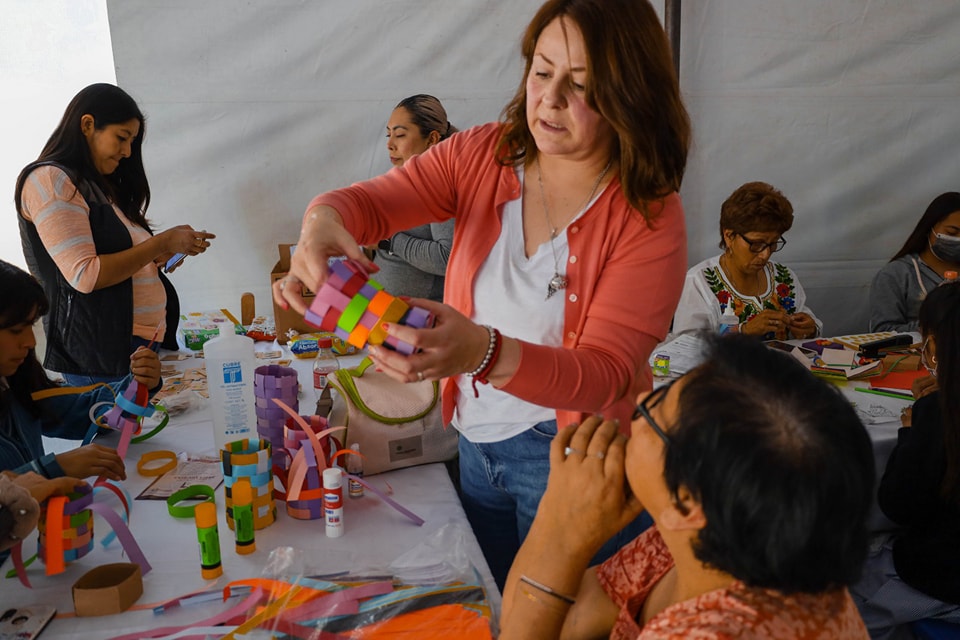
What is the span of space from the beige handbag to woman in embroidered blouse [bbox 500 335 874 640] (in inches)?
34.3

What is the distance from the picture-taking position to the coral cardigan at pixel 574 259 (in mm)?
1216

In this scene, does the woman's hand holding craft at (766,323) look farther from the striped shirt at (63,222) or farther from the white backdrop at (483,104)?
the striped shirt at (63,222)

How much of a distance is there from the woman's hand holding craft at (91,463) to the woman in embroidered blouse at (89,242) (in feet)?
3.07

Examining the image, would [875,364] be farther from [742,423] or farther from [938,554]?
[742,423]

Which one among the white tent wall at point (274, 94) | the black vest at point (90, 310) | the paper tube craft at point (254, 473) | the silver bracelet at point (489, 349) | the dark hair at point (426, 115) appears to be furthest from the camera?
the white tent wall at point (274, 94)

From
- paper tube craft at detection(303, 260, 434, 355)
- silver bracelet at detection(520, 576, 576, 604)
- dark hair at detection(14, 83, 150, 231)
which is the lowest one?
silver bracelet at detection(520, 576, 576, 604)

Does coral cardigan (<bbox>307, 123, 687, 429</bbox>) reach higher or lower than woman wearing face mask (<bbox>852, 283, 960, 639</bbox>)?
higher

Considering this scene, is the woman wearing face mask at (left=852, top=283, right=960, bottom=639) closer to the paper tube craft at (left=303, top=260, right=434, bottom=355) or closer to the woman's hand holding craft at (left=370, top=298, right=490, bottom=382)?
the woman's hand holding craft at (left=370, top=298, right=490, bottom=382)

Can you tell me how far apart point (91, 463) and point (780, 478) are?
4.90 ft

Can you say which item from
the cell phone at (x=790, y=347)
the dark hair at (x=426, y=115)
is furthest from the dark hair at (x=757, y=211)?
the dark hair at (x=426, y=115)

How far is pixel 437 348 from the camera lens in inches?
41.5

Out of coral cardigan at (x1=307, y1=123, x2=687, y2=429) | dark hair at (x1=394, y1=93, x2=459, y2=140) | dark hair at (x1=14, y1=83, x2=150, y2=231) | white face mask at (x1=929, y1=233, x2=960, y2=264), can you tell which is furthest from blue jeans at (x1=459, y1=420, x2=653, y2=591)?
white face mask at (x1=929, y1=233, x2=960, y2=264)

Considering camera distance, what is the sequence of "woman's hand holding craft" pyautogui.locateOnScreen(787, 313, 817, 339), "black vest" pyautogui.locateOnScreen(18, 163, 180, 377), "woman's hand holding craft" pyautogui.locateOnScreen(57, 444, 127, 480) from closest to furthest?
"woman's hand holding craft" pyautogui.locateOnScreen(57, 444, 127, 480) → "black vest" pyautogui.locateOnScreen(18, 163, 180, 377) → "woman's hand holding craft" pyautogui.locateOnScreen(787, 313, 817, 339)

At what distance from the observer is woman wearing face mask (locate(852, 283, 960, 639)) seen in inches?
71.7
